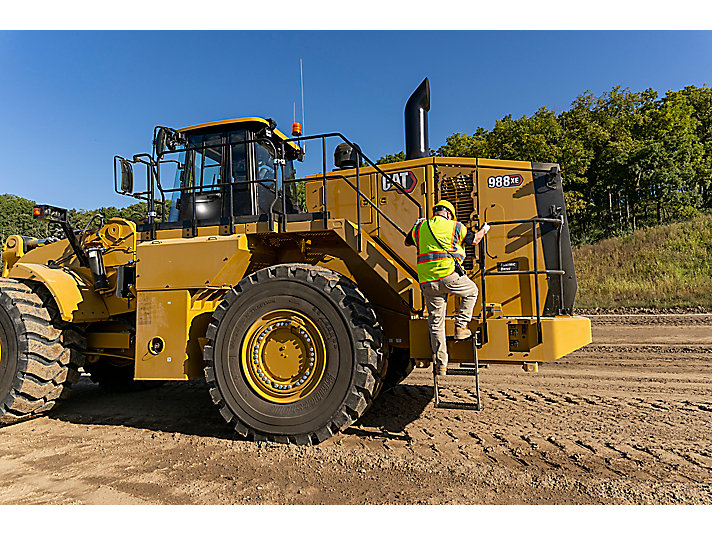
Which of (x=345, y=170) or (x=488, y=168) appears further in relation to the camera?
(x=345, y=170)

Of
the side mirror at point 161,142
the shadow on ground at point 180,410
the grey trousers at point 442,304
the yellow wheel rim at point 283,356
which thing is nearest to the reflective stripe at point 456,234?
the grey trousers at point 442,304

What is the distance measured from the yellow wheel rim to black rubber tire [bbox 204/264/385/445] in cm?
7

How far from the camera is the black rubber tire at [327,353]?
15.3ft

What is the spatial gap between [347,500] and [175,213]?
13.6 ft

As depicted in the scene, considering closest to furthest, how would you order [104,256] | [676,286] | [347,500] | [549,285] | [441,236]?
[347,500] → [441,236] → [549,285] → [104,256] → [676,286]

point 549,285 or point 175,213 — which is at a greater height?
point 175,213

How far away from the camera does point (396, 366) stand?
21.5 feet

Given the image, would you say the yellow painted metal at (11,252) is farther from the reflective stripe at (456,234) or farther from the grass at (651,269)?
the grass at (651,269)

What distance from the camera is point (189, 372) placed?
5297 mm

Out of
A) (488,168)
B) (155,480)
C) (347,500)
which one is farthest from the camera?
(488,168)

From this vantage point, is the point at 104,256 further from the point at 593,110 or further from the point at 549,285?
the point at 593,110

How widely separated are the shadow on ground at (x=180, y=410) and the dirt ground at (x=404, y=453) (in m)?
0.03

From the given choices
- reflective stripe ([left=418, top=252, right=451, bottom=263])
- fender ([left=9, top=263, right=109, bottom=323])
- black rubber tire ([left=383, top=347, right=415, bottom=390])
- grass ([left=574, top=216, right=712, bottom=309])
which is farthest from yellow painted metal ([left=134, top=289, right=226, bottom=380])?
grass ([left=574, top=216, right=712, bottom=309])

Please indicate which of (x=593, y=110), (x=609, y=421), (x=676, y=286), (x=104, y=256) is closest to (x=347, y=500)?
(x=609, y=421)
